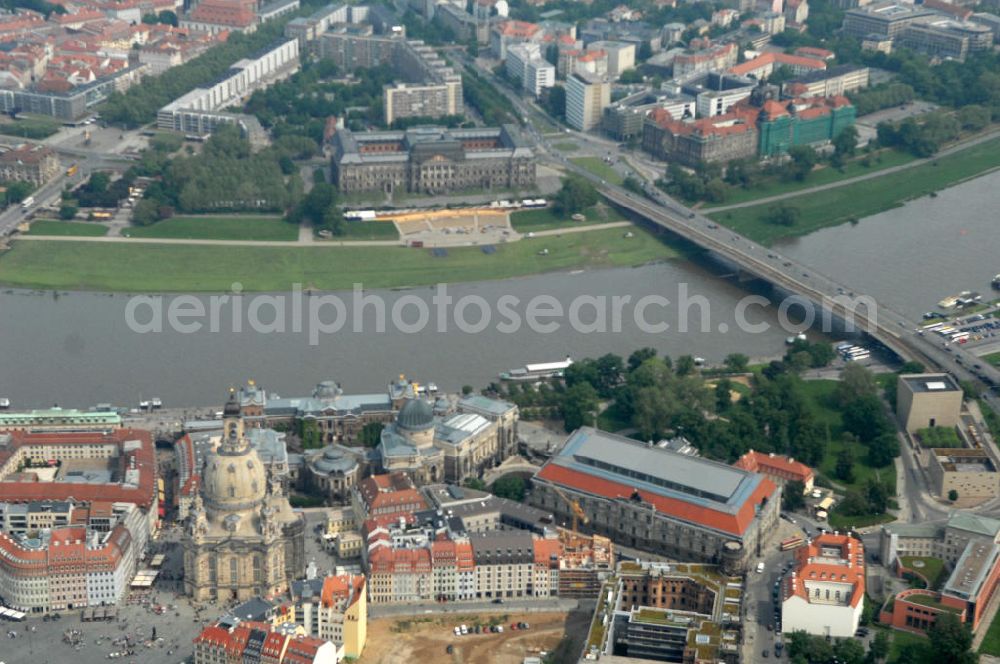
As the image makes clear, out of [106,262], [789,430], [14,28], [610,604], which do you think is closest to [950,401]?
[789,430]

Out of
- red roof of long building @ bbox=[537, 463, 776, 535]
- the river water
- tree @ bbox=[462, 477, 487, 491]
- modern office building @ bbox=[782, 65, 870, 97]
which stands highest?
modern office building @ bbox=[782, 65, 870, 97]

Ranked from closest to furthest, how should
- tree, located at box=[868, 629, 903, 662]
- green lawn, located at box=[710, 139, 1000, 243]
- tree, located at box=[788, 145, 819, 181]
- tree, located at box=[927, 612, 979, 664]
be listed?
tree, located at box=[927, 612, 979, 664]
tree, located at box=[868, 629, 903, 662]
green lawn, located at box=[710, 139, 1000, 243]
tree, located at box=[788, 145, 819, 181]

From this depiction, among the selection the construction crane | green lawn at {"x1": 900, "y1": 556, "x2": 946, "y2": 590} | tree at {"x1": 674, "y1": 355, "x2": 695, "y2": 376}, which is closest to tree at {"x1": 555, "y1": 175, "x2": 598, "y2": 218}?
tree at {"x1": 674, "y1": 355, "x2": 695, "y2": 376}

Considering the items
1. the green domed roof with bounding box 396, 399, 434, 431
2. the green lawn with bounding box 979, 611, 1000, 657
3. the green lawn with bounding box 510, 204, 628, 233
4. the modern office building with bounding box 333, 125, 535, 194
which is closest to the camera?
the green lawn with bounding box 979, 611, 1000, 657

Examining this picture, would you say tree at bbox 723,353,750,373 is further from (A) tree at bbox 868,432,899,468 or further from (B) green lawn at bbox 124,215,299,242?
(B) green lawn at bbox 124,215,299,242

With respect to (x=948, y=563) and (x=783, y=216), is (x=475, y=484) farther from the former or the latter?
(x=783, y=216)

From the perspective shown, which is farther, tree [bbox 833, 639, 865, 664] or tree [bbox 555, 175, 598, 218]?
tree [bbox 555, 175, 598, 218]
